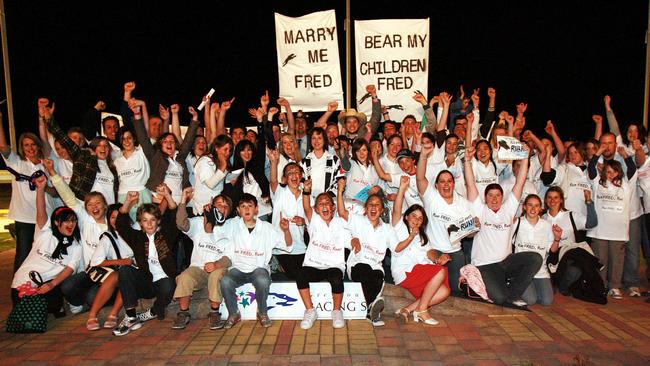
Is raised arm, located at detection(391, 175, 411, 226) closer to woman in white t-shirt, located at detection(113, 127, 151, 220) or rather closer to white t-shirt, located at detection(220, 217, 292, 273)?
white t-shirt, located at detection(220, 217, 292, 273)

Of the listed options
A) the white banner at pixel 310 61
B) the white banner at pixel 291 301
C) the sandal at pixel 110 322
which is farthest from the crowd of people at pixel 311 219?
the white banner at pixel 310 61

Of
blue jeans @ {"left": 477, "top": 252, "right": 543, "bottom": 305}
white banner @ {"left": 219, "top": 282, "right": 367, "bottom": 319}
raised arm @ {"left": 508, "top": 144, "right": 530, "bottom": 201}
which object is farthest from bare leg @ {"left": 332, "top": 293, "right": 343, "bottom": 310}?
raised arm @ {"left": 508, "top": 144, "right": 530, "bottom": 201}

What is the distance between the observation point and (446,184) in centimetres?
625

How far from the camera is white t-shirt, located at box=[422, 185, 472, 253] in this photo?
630 cm

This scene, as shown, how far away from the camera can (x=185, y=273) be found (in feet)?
19.2

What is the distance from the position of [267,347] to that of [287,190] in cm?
203

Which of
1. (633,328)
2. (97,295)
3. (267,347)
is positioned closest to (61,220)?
(97,295)

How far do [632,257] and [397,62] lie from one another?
15.8 feet

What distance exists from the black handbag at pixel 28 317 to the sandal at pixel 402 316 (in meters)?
3.86

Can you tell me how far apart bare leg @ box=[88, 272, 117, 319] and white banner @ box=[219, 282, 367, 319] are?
1.25 meters

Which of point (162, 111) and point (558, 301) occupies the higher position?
point (162, 111)

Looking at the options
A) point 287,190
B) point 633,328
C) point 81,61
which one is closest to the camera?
point 633,328

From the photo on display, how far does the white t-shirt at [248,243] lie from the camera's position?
234 inches

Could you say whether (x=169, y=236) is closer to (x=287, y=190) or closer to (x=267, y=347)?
(x=287, y=190)
